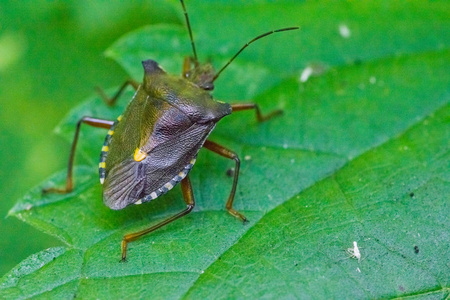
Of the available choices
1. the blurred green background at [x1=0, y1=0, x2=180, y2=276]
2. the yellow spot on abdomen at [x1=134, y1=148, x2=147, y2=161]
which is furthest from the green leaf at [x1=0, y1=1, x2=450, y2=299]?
the blurred green background at [x1=0, y1=0, x2=180, y2=276]

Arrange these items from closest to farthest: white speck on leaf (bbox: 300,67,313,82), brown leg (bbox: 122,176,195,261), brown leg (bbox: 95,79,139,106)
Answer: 1. brown leg (bbox: 122,176,195,261)
2. brown leg (bbox: 95,79,139,106)
3. white speck on leaf (bbox: 300,67,313,82)

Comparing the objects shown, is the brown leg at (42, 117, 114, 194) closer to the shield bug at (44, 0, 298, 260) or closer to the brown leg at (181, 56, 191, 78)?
the shield bug at (44, 0, 298, 260)

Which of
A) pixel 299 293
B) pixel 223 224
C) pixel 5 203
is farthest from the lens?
pixel 5 203

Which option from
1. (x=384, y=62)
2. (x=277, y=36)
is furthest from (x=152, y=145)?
(x=384, y=62)

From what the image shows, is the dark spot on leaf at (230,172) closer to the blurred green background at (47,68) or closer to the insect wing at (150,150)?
the insect wing at (150,150)

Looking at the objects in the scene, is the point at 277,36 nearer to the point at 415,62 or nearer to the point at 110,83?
the point at 415,62

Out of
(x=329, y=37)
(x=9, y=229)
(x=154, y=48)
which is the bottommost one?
(x=9, y=229)

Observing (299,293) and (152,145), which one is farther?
(152,145)
